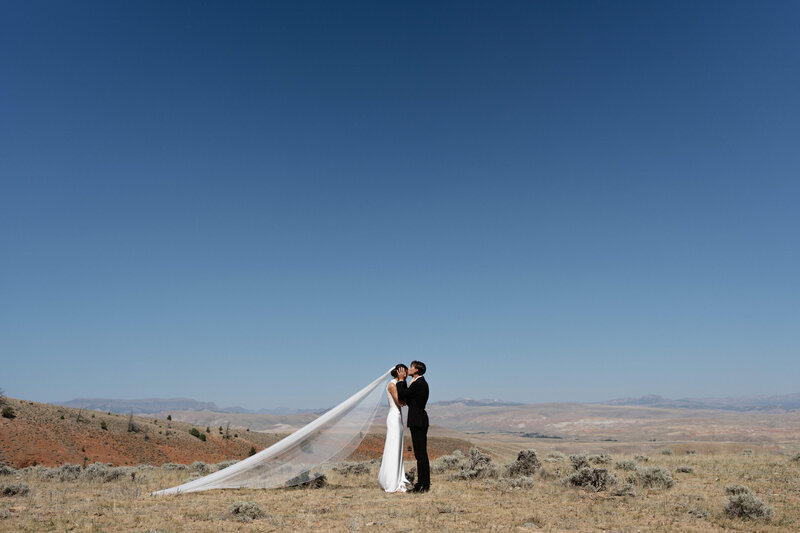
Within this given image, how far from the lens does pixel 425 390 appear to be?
35.7 ft

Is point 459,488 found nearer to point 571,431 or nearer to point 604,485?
point 604,485

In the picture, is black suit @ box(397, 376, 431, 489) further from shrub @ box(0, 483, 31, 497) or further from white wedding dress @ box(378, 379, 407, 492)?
shrub @ box(0, 483, 31, 497)

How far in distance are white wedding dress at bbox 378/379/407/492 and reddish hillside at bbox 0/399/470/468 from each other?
2692 centimetres

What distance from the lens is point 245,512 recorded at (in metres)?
8.28

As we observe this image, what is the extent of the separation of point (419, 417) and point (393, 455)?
1.18 metres

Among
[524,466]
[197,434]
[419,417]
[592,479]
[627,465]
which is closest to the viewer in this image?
[419,417]

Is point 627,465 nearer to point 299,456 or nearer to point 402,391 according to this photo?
point 402,391

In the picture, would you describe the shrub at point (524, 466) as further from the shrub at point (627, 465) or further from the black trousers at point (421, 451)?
the black trousers at point (421, 451)

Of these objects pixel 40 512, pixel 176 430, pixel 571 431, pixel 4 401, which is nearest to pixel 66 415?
pixel 4 401

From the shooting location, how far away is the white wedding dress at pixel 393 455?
432 inches

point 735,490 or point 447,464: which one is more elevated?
point 735,490

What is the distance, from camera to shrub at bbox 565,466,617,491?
1152 centimetres

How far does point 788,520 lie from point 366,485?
27.8 ft

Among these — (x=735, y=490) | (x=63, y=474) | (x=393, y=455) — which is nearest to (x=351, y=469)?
(x=393, y=455)
